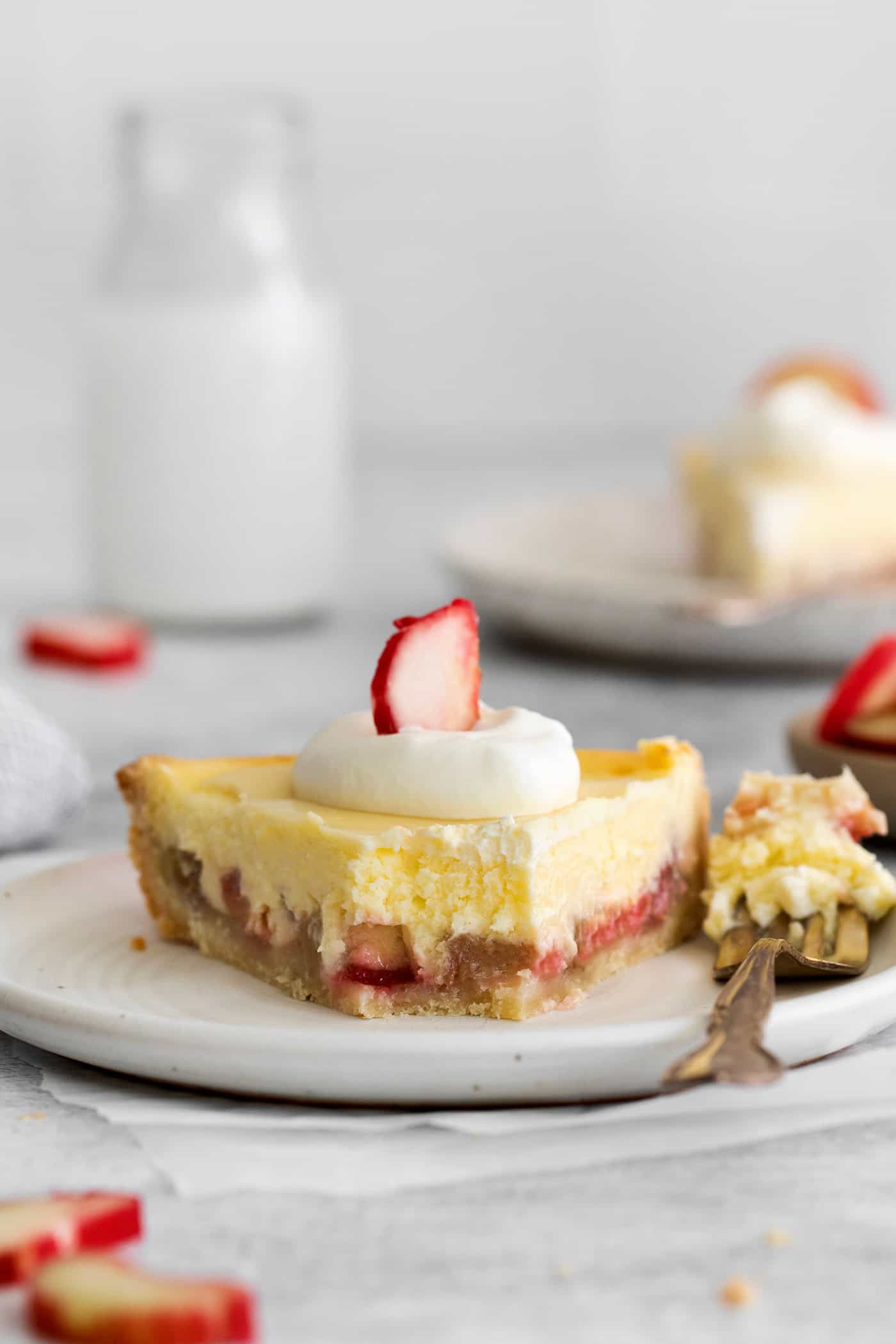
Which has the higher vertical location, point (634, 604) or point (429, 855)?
point (429, 855)

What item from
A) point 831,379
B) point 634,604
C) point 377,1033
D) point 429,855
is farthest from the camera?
point 831,379

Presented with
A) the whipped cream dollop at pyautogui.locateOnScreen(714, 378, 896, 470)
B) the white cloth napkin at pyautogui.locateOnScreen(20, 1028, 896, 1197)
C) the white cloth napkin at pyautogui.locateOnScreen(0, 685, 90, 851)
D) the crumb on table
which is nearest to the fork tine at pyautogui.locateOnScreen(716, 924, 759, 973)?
the white cloth napkin at pyautogui.locateOnScreen(20, 1028, 896, 1197)

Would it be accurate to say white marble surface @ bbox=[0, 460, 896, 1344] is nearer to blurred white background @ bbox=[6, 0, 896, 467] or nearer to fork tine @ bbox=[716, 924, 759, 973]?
fork tine @ bbox=[716, 924, 759, 973]

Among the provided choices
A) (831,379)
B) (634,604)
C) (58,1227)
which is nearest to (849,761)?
(634,604)

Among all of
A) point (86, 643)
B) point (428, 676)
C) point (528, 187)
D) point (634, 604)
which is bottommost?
point (86, 643)

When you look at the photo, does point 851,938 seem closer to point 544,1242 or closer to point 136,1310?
point 544,1242

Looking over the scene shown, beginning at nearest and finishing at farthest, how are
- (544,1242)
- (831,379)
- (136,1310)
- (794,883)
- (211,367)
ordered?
(136,1310) < (544,1242) < (794,883) < (211,367) < (831,379)

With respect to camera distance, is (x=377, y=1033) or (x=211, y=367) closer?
(x=377, y=1033)

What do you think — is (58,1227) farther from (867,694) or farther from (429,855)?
(867,694)
